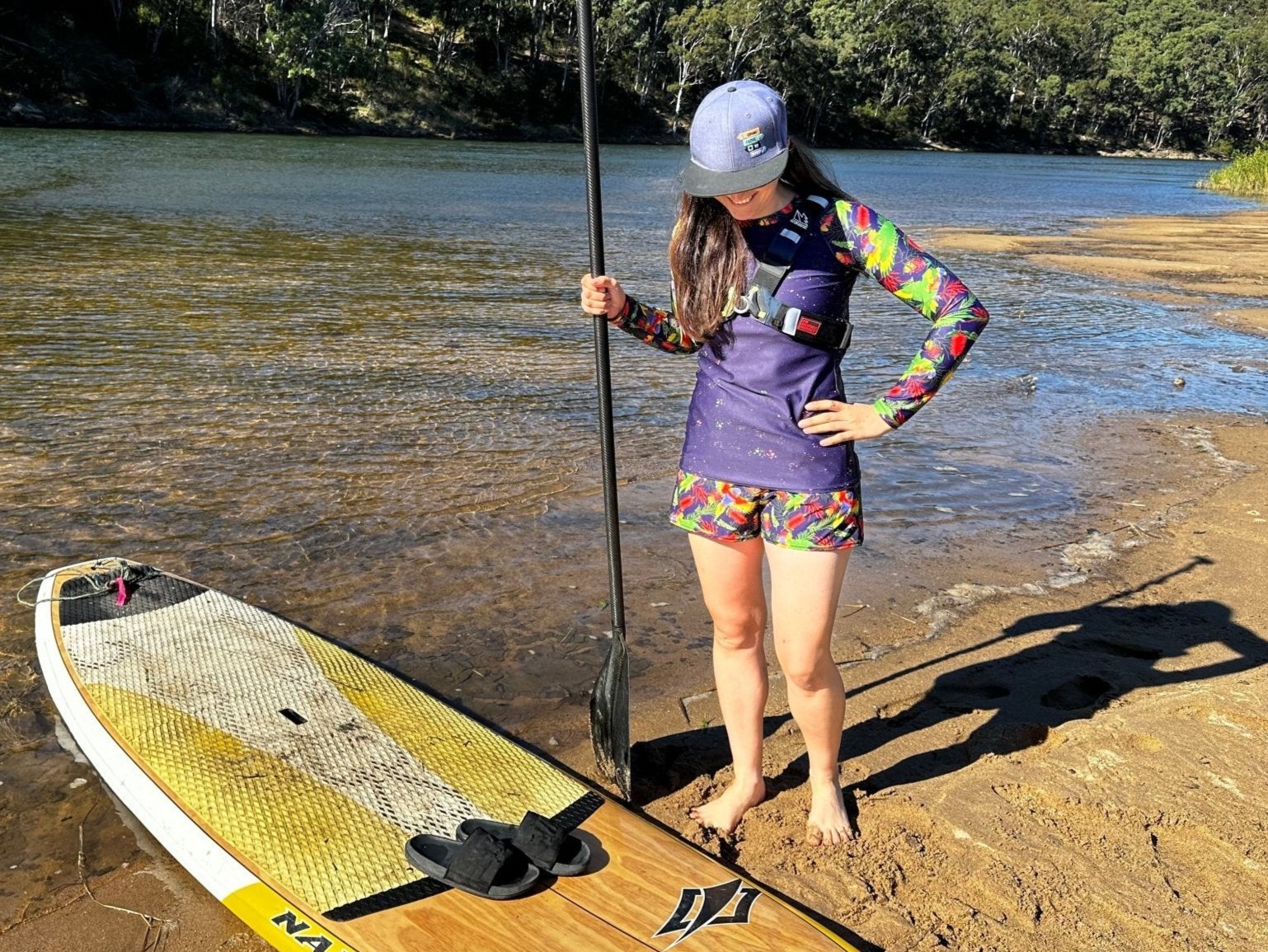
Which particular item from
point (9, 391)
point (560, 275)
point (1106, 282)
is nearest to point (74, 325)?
point (9, 391)

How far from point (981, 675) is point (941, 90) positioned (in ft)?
364

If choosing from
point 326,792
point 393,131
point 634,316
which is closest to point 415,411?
point 326,792

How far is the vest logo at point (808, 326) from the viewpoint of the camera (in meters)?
2.87

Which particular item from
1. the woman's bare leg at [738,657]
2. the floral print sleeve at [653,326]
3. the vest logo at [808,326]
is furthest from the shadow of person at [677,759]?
the vest logo at [808,326]

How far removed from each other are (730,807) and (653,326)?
1.64m

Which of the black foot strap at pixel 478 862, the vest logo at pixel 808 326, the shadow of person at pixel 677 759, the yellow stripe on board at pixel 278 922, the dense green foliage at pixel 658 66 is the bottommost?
the shadow of person at pixel 677 759

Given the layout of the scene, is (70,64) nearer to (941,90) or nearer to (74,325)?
(74,325)

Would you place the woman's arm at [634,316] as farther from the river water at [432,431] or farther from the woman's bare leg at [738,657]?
the river water at [432,431]

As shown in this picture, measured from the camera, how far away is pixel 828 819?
3.41m

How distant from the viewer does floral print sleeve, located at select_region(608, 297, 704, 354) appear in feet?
10.7

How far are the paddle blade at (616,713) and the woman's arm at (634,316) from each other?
1108 mm

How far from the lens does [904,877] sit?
3.20m

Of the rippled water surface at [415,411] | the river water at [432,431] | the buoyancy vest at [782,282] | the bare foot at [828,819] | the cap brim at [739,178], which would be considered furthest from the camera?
the rippled water surface at [415,411]

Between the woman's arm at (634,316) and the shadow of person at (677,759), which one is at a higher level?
the woman's arm at (634,316)
